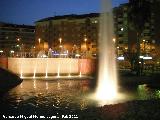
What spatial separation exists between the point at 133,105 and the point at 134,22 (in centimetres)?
4253

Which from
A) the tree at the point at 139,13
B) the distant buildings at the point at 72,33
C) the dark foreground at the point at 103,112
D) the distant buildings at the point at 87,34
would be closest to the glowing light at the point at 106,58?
the dark foreground at the point at 103,112

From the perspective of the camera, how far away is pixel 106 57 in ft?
111

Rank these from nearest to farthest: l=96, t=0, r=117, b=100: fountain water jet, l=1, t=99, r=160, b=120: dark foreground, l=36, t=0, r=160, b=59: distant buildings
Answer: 1. l=1, t=99, r=160, b=120: dark foreground
2. l=96, t=0, r=117, b=100: fountain water jet
3. l=36, t=0, r=160, b=59: distant buildings

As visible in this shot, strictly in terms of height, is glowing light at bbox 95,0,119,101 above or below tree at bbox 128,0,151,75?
below

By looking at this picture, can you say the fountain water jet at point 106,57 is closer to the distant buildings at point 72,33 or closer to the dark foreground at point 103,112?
the dark foreground at point 103,112

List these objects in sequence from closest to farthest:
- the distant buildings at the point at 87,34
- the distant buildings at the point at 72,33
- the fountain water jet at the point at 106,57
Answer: the fountain water jet at the point at 106,57 < the distant buildings at the point at 87,34 < the distant buildings at the point at 72,33

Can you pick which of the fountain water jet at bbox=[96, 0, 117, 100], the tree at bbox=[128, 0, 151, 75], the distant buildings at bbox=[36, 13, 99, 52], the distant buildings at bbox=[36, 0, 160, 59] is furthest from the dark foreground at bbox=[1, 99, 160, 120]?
the distant buildings at bbox=[36, 13, 99, 52]

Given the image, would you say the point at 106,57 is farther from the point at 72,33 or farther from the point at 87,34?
the point at 72,33

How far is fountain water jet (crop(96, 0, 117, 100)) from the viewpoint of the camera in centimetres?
3281

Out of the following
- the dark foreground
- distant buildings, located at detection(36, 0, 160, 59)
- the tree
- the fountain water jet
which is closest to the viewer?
the dark foreground

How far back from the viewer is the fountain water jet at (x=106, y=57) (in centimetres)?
3281

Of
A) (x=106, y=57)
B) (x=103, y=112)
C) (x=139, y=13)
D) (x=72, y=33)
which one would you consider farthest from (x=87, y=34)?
(x=103, y=112)

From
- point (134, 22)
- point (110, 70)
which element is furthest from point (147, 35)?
point (110, 70)

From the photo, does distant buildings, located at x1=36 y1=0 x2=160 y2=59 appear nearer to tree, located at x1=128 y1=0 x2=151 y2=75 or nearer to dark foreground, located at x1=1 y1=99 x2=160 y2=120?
tree, located at x1=128 y1=0 x2=151 y2=75
